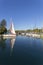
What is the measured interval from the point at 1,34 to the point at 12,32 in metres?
1.60

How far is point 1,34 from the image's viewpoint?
47.8ft

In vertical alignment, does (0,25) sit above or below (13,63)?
above

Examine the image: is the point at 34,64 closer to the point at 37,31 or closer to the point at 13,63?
the point at 13,63

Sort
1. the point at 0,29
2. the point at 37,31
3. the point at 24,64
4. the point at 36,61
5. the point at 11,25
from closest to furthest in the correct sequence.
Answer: the point at 24,64 < the point at 36,61 < the point at 11,25 < the point at 0,29 < the point at 37,31

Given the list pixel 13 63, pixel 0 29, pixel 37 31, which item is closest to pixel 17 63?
pixel 13 63

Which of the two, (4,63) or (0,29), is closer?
(4,63)

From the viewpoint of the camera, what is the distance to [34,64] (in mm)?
2934

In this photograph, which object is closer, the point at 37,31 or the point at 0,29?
the point at 0,29

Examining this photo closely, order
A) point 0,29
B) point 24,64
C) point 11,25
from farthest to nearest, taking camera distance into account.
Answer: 1. point 0,29
2. point 11,25
3. point 24,64

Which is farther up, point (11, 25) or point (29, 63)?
point (11, 25)

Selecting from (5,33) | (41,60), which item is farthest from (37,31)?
(41,60)

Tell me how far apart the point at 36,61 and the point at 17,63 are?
0.47 meters

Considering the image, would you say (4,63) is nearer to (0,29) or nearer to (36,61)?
(36,61)

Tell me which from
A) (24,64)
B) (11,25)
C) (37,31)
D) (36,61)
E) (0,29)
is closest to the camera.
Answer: (24,64)
